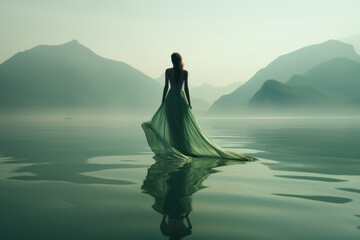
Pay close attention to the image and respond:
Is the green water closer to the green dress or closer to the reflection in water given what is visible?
the reflection in water

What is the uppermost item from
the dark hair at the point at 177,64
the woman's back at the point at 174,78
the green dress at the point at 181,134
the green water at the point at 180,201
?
the dark hair at the point at 177,64

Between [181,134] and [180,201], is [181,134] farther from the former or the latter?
[180,201]

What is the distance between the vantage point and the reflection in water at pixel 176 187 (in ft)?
12.3

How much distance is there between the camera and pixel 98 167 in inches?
332

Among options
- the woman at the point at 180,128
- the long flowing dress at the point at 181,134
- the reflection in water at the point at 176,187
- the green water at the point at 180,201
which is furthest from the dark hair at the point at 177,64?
the green water at the point at 180,201

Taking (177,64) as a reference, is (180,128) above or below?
below

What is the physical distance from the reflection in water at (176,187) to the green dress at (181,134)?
337 mm

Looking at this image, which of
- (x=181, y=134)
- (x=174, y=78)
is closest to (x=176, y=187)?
(x=181, y=134)

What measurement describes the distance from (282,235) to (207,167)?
4.69 m

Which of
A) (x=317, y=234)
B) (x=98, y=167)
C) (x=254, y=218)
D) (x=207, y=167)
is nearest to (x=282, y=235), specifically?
(x=317, y=234)

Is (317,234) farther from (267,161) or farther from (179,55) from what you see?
(179,55)

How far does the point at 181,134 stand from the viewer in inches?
392

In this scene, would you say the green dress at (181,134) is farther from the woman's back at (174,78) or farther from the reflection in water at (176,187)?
the reflection in water at (176,187)

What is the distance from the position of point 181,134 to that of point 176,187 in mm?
4278
